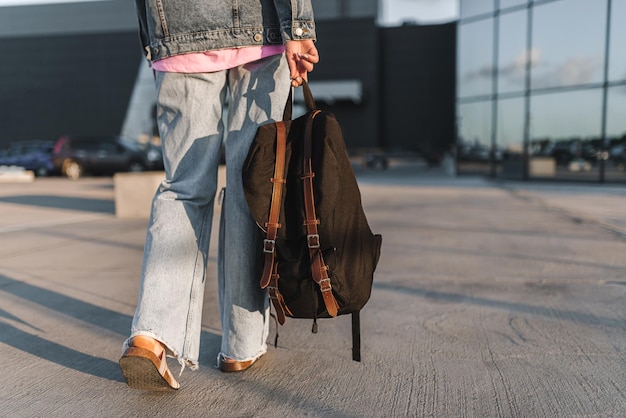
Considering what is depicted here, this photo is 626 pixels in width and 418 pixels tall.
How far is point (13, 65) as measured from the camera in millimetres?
36188

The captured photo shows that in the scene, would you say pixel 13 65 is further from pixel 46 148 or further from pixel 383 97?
pixel 383 97

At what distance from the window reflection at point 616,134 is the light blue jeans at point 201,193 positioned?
14.6m

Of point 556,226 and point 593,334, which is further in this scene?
point 556,226

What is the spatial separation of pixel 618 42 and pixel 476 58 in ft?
16.7

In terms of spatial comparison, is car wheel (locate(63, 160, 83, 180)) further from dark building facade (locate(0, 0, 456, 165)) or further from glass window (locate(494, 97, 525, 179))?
dark building facade (locate(0, 0, 456, 165))

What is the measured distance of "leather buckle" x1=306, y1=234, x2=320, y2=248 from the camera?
1616 millimetres

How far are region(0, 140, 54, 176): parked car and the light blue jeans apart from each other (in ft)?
65.9

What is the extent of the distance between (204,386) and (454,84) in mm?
35763

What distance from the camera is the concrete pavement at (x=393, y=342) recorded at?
1.74 metres

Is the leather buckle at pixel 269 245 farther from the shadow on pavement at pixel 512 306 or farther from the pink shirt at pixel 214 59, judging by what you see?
the shadow on pavement at pixel 512 306

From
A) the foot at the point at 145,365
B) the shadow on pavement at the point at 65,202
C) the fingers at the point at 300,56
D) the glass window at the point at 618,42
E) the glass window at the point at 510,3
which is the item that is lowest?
the shadow on pavement at the point at 65,202

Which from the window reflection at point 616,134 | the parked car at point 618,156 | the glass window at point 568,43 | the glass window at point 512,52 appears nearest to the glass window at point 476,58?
the glass window at point 512,52

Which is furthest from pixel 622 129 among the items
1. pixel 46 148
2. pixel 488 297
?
pixel 46 148

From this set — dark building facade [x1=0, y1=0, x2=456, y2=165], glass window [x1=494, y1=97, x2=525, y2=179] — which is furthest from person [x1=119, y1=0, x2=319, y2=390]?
dark building facade [x1=0, y1=0, x2=456, y2=165]
